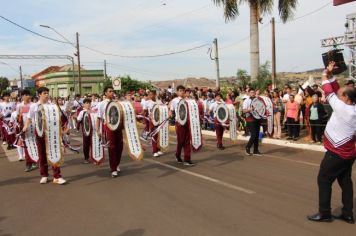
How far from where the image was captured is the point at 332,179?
6039 mm

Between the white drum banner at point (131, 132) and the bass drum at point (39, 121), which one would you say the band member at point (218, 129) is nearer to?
the white drum banner at point (131, 132)

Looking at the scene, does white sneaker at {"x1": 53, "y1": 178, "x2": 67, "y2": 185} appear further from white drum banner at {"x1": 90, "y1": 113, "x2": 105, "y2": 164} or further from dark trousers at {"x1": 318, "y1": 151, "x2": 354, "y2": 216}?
dark trousers at {"x1": 318, "y1": 151, "x2": 354, "y2": 216}

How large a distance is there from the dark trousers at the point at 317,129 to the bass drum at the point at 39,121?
876 centimetres

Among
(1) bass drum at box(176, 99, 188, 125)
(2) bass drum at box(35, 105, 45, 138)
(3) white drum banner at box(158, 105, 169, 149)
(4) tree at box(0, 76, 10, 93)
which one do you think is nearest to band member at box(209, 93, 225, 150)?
(3) white drum banner at box(158, 105, 169, 149)

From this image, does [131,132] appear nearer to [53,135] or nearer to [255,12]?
[53,135]

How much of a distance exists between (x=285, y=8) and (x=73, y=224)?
2047 cm

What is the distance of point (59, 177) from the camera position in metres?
9.43

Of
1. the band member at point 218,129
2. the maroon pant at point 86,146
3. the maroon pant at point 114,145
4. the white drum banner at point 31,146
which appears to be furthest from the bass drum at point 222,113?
the white drum banner at point 31,146

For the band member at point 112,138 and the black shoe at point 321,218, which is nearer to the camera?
Answer: the black shoe at point 321,218

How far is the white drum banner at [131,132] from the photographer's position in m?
9.91

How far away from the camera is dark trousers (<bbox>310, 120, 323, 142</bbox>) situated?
1445 cm

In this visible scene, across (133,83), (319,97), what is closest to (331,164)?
(319,97)

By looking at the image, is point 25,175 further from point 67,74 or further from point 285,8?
point 67,74

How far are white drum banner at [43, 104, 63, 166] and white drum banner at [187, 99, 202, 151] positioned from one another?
131 inches
